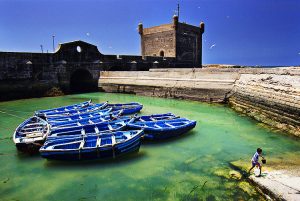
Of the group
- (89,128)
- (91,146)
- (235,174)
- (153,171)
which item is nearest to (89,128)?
(89,128)

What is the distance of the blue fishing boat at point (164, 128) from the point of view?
29.0 feet

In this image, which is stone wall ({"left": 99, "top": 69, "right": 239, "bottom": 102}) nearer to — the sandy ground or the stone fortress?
the stone fortress

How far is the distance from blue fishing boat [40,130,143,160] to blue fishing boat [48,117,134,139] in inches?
22.4

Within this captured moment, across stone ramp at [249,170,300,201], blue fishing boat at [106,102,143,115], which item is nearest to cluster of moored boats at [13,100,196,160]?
blue fishing boat at [106,102,143,115]

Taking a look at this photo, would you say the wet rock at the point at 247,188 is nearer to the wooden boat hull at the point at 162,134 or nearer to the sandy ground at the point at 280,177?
the sandy ground at the point at 280,177

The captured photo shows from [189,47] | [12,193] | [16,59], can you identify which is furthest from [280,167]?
[189,47]

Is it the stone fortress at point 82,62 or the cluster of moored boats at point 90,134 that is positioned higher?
the stone fortress at point 82,62

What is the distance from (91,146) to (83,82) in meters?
20.0

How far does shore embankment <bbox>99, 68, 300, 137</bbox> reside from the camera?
33.8 ft

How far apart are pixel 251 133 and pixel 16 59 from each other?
18.8 meters

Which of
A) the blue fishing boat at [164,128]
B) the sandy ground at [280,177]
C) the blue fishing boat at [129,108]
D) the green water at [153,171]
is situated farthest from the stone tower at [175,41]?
the sandy ground at [280,177]

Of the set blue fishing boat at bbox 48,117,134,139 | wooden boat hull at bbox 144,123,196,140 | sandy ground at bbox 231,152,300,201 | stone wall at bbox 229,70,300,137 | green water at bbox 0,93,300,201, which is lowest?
green water at bbox 0,93,300,201

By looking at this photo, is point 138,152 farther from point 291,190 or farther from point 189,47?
point 189,47

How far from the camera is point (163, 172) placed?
6762 millimetres
